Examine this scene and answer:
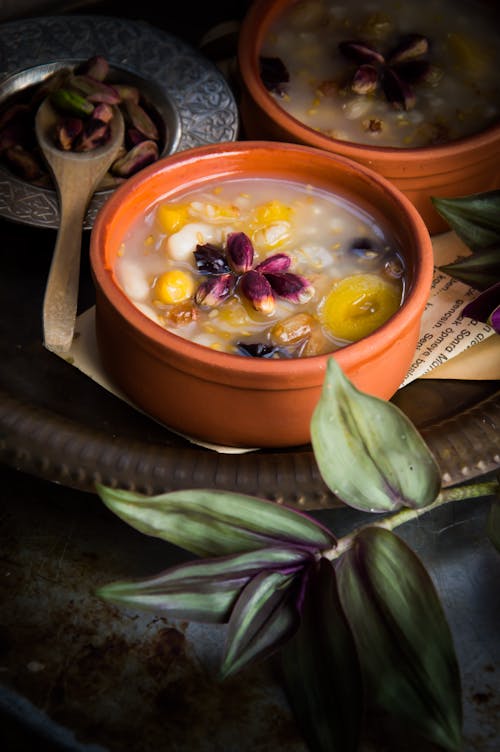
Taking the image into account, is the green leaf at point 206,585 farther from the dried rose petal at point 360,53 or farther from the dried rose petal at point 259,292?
the dried rose petal at point 360,53

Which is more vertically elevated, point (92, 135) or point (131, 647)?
point (92, 135)

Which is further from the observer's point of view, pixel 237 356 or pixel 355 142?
pixel 355 142

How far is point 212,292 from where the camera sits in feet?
3.58

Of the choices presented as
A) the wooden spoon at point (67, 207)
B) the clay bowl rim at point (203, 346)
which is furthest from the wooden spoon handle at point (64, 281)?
the clay bowl rim at point (203, 346)

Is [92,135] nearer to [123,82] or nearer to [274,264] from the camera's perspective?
[123,82]

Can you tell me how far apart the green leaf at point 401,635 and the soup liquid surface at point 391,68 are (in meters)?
0.59

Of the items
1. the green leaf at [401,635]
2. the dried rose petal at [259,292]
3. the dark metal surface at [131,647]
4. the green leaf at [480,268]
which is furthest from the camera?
the green leaf at [480,268]

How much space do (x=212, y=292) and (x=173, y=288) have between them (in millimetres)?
→ 40

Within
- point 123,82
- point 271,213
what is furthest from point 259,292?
point 123,82

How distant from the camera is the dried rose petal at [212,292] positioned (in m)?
1.09

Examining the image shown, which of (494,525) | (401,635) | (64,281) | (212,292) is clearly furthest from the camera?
(64,281)

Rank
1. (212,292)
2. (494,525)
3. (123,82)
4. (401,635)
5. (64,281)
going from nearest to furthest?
(401,635) → (494,525) → (212,292) → (64,281) → (123,82)

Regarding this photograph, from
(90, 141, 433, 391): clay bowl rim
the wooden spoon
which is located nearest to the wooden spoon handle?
the wooden spoon

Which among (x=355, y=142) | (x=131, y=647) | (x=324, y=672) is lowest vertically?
(x=131, y=647)
